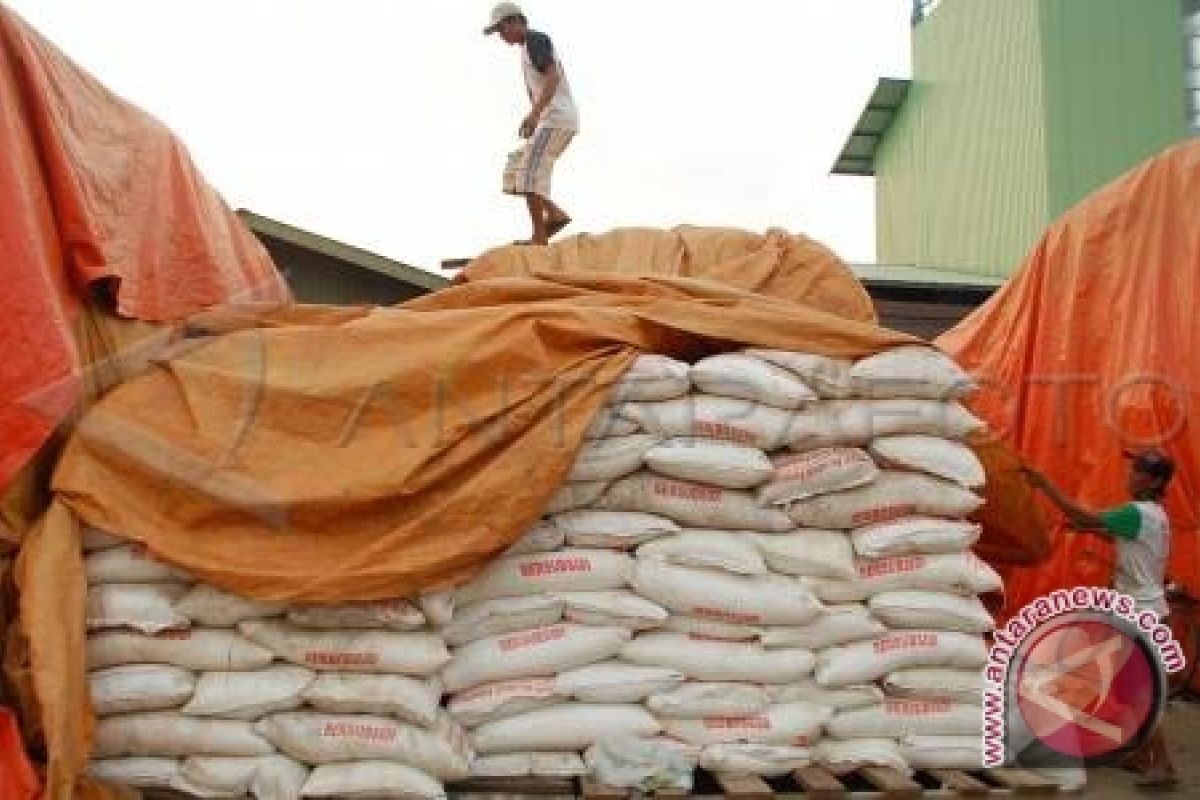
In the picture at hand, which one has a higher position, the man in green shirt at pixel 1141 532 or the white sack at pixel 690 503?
the white sack at pixel 690 503

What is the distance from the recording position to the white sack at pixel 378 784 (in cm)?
243

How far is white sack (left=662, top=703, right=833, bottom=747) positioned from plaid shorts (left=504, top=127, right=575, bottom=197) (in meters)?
3.00

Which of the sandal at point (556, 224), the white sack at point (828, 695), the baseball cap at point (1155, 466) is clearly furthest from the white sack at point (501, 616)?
the sandal at point (556, 224)

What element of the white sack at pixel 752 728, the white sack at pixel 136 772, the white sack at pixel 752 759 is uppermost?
the white sack at pixel 136 772

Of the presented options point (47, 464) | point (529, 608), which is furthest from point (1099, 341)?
point (47, 464)

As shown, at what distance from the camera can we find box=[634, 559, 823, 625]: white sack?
2639 mm

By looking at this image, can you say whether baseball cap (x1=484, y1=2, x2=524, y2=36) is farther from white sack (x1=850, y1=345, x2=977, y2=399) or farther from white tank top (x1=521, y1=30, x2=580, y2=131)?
white sack (x1=850, y1=345, x2=977, y2=399)

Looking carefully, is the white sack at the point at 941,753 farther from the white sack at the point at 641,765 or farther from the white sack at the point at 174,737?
the white sack at the point at 174,737

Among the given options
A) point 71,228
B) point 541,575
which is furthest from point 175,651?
point 71,228

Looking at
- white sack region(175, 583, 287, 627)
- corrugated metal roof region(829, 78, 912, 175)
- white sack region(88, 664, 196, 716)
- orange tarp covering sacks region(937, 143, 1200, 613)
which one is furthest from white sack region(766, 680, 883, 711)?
corrugated metal roof region(829, 78, 912, 175)

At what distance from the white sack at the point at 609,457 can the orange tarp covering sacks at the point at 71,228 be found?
4.01 ft

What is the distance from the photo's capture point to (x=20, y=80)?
2.75m

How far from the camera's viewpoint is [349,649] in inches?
98.7

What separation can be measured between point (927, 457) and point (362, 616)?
1449 mm
